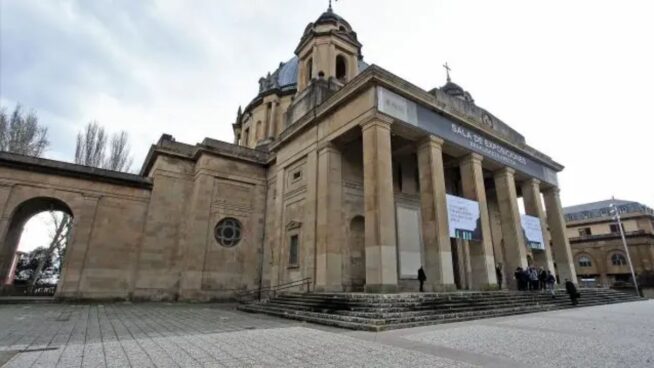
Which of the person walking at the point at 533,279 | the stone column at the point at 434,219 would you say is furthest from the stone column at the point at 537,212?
the stone column at the point at 434,219

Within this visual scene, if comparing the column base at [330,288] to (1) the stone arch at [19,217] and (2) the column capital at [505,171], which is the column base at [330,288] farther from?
(1) the stone arch at [19,217]

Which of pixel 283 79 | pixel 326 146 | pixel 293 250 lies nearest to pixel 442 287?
pixel 293 250

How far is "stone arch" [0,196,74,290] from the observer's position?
52.6ft

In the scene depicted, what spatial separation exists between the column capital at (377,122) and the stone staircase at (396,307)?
6.31 meters

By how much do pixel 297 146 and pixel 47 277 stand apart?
2935 cm

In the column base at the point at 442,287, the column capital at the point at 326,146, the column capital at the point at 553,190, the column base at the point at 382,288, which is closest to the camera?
the column base at the point at 382,288

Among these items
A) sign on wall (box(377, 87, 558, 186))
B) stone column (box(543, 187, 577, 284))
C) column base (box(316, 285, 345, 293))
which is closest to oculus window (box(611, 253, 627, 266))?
stone column (box(543, 187, 577, 284))

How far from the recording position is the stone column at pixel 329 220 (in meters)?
13.0

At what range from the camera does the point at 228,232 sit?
723 inches

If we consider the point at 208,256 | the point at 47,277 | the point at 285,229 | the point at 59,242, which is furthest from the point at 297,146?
the point at 47,277

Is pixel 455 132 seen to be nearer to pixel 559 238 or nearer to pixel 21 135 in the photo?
pixel 559 238

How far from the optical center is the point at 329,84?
1911 cm

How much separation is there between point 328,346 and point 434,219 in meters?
8.88

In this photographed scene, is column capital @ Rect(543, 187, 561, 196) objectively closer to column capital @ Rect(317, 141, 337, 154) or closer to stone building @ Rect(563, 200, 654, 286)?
column capital @ Rect(317, 141, 337, 154)
